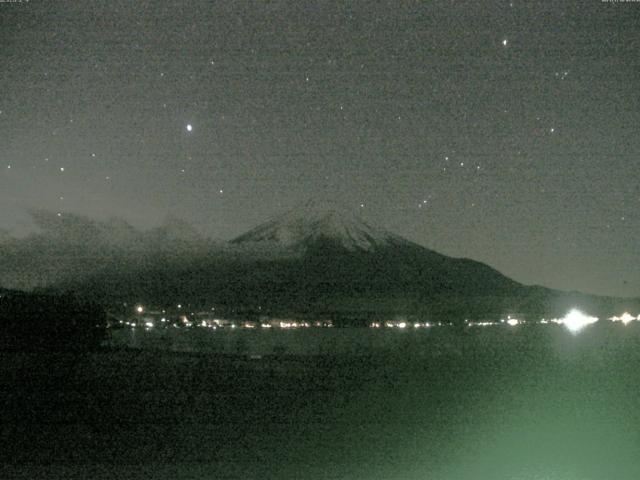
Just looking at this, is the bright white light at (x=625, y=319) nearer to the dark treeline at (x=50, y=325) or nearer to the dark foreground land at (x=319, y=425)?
the dark treeline at (x=50, y=325)

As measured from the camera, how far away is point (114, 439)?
988 cm

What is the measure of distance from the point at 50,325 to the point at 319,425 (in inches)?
1270

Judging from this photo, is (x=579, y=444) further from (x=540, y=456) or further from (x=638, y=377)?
(x=638, y=377)

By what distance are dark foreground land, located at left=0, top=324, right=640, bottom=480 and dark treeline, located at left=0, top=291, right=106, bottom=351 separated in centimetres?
1882

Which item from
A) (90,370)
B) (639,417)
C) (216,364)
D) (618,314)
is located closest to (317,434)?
(639,417)

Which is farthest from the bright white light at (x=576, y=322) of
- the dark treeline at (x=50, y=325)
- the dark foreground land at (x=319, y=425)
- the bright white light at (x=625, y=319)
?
the dark foreground land at (x=319, y=425)

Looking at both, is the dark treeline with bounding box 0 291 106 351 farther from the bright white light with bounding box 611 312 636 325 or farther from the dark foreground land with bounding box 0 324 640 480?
the bright white light with bounding box 611 312 636 325

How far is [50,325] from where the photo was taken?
4028 centimetres

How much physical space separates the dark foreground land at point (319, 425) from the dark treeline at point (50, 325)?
1882cm

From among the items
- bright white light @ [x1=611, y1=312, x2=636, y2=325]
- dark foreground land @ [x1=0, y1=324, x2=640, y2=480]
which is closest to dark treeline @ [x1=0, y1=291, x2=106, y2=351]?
dark foreground land @ [x1=0, y1=324, x2=640, y2=480]

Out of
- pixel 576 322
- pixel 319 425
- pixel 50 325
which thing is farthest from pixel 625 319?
pixel 319 425

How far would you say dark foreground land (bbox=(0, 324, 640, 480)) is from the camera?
827cm

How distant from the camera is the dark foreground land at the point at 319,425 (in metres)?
8.27

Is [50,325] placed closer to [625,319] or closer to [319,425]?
[319,425]
